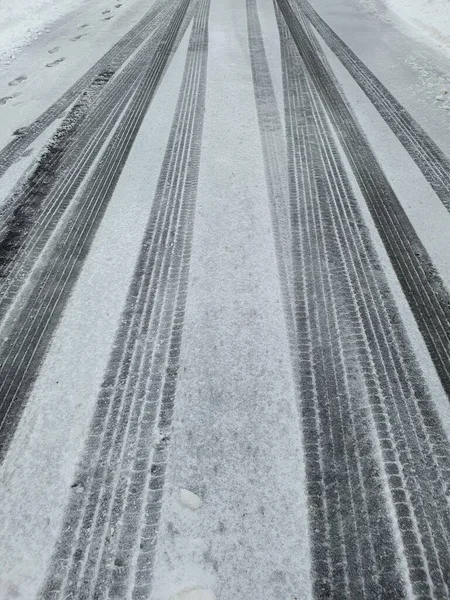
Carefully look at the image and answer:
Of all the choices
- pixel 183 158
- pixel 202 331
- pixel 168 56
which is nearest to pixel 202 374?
pixel 202 331

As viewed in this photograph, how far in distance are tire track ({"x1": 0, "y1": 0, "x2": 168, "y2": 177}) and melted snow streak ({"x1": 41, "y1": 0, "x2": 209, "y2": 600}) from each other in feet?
7.16

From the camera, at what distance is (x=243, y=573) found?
1791mm

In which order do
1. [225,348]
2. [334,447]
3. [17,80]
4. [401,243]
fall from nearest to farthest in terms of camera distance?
[334,447] < [225,348] < [401,243] < [17,80]

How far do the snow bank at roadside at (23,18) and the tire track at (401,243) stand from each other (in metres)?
6.11

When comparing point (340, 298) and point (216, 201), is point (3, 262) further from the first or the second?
point (340, 298)

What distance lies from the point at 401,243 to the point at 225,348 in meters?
1.83

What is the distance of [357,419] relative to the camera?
2277mm

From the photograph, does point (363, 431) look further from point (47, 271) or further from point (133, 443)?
point (47, 271)

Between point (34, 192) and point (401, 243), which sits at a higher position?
point (34, 192)

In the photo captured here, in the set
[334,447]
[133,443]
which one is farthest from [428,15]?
[133,443]

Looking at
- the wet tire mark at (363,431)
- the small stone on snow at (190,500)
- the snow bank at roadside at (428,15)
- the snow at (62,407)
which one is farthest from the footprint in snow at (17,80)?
the snow bank at roadside at (428,15)

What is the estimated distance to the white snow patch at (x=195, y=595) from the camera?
173 centimetres

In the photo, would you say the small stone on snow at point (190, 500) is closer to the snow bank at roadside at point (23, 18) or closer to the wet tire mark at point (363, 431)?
the wet tire mark at point (363, 431)

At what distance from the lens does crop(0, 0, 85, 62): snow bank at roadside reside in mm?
7638
